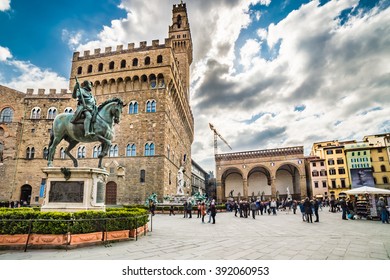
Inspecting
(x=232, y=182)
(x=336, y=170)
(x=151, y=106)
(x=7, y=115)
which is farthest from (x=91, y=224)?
(x=336, y=170)

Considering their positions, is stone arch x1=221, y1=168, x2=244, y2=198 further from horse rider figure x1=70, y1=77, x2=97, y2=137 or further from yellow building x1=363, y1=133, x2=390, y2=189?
horse rider figure x1=70, y1=77, x2=97, y2=137

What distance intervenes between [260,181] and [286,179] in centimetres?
497

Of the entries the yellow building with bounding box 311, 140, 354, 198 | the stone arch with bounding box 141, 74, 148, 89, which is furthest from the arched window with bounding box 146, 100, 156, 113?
the yellow building with bounding box 311, 140, 354, 198

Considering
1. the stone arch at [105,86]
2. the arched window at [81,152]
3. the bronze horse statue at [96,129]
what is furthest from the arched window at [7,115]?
the bronze horse statue at [96,129]

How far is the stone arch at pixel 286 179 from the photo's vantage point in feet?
139

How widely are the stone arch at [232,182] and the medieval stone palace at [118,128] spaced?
62.4ft

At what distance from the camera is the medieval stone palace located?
2372 cm

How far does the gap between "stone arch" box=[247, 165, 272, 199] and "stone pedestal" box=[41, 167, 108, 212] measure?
39.3 m

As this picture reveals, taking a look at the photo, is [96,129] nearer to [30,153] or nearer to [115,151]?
[115,151]

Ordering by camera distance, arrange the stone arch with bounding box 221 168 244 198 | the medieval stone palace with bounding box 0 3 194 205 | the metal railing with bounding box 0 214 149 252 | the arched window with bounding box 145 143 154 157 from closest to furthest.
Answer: the metal railing with bounding box 0 214 149 252
the medieval stone palace with bounding box 0 3 194 205
the arched window with bounding box 145 143 154 157
the stone arch with bounding box 221 168 244 198

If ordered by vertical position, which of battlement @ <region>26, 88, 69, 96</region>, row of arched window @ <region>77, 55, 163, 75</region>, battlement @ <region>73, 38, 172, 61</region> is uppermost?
battlement @ <region>73, 38, 172, 61</region>

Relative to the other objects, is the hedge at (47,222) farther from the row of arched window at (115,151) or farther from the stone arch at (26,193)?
the stone arch at (26,193)

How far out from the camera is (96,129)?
7230 millimetres
